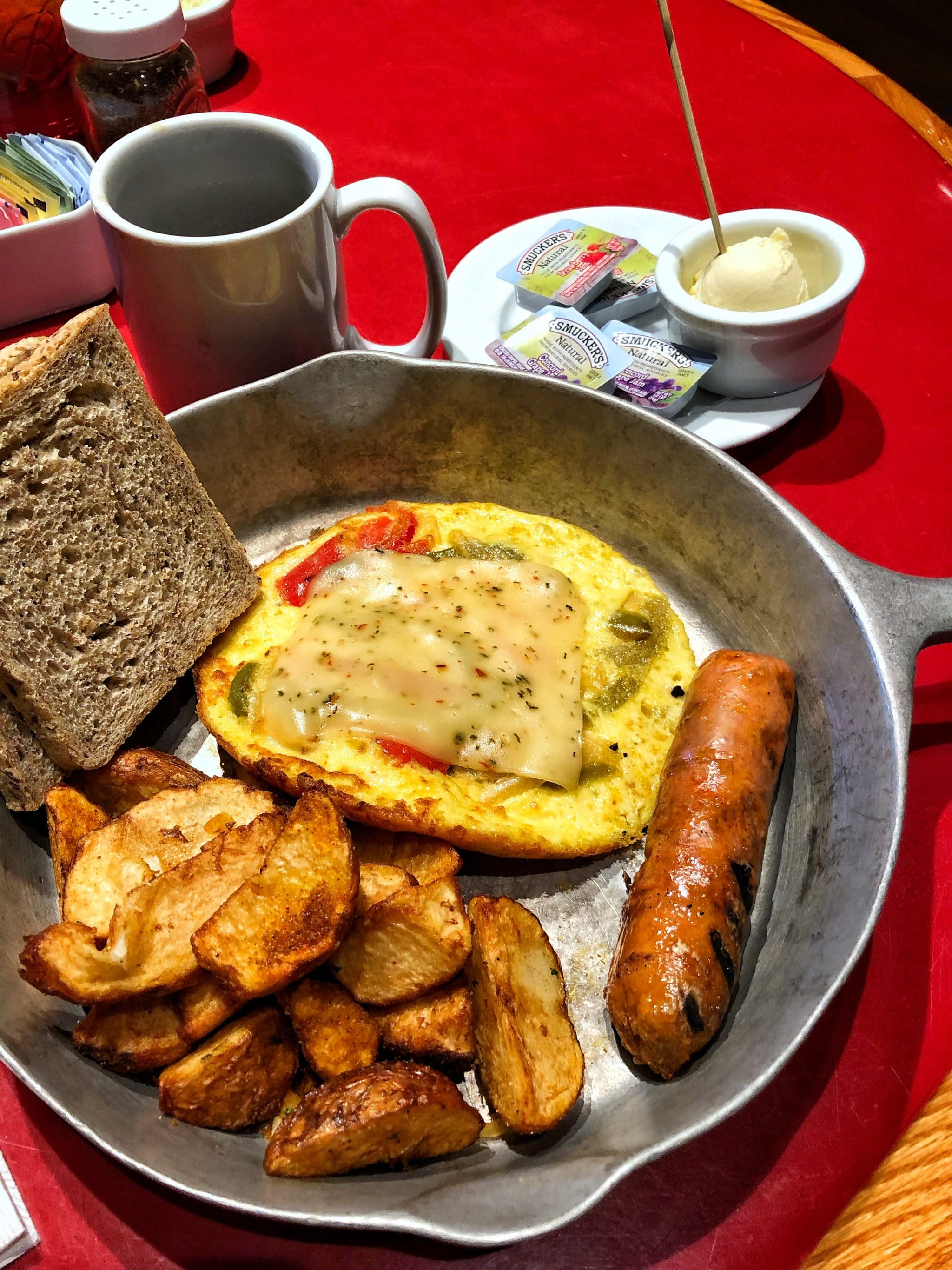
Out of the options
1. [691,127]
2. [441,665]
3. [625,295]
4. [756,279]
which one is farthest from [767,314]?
[441,665]

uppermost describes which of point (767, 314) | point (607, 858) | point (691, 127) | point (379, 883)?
point (691, 127)

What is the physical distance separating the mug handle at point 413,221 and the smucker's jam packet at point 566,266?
0.38m

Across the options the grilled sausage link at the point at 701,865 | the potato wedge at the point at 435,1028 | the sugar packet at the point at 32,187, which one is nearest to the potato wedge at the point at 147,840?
the potato wedge at the point at 435,1028

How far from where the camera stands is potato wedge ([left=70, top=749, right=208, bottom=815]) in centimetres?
174

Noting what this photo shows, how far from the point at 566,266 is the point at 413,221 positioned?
0.64m

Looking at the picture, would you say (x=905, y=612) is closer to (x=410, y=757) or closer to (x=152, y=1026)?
(x=410, y=757)

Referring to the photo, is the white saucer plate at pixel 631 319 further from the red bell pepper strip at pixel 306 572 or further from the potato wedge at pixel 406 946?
the potato wedge at pixel 406 946

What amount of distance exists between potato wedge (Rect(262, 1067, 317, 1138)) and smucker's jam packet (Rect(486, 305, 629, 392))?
1699 millimetres

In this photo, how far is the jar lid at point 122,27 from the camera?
2293 millimetres

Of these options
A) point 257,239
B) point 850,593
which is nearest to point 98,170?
point 257,239

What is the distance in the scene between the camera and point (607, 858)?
1.83 metres

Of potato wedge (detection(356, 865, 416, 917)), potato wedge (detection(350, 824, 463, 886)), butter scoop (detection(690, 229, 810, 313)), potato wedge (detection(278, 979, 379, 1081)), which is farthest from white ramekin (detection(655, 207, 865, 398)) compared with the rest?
potato wedge (detection(278, 979, 379, 1081))

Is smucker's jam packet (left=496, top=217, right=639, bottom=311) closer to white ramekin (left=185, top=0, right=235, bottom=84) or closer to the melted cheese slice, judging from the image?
the melted cheese slice

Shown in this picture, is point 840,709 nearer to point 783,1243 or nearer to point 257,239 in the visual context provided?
point 783,1243
